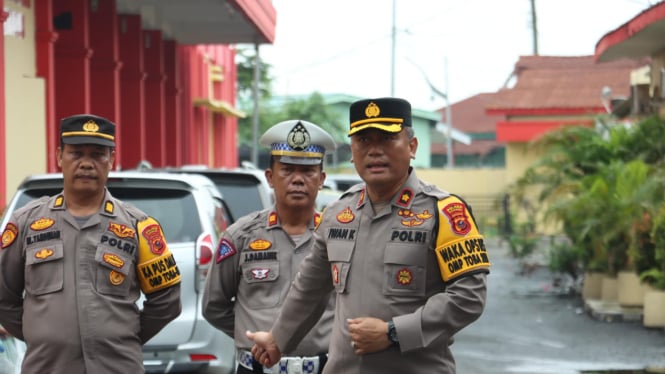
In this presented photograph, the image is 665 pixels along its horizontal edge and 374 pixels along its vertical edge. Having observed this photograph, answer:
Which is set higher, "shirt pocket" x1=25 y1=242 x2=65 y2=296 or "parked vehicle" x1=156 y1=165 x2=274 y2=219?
"parked vehicle" x1=156 y1=165 x2=274 y2=219

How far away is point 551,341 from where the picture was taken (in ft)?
48.0

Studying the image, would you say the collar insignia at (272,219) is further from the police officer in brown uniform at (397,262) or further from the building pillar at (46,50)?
the building pillar at (46,50)

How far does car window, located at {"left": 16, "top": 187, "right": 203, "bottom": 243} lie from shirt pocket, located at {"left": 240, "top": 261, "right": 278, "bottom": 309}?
9.36 ft

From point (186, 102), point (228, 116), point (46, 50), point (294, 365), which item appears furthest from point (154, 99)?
point (294, 365)

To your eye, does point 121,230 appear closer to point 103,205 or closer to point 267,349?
point 103,205

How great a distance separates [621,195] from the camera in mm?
16656

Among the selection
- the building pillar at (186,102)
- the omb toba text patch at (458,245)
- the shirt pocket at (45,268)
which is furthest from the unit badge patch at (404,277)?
the building pillar at (186,102)

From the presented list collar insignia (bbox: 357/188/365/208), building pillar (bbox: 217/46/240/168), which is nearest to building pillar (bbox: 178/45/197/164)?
building pillar (bbox: 217/46/240/168)

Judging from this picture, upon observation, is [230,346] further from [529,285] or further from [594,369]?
[529,285]

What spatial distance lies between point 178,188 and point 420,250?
4894mm

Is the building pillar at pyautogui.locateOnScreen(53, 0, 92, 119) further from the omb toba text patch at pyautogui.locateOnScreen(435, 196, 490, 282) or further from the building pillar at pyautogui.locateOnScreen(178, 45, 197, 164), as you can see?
the omb toba text patch at pyautogui.locateOnScreen(435, 196, 490, 282)

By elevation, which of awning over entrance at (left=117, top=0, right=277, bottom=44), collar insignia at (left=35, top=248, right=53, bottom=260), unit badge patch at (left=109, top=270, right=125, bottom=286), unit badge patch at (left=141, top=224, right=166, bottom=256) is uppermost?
awning over entrance at (left=117, top=0, right=277, bottom=44)

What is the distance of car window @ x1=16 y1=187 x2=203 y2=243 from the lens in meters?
Answer: 9.40

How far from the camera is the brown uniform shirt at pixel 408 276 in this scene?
4.76 m
